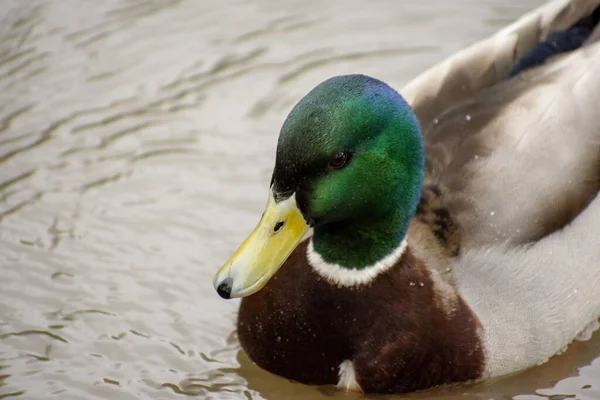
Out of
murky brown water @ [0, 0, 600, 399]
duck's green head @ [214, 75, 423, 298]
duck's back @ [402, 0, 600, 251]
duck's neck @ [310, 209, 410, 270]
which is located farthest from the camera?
murky brown water @ [0, 0, 600, 399]

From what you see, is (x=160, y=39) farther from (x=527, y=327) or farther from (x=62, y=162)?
(x=527, y=327)

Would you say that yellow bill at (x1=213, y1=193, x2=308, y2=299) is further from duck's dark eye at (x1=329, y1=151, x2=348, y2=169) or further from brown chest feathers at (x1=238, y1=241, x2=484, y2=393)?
brown chest feathers at (x1=238, y1=241, x2=484, y2=393)

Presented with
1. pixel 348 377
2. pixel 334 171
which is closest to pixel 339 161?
pixel 334 171

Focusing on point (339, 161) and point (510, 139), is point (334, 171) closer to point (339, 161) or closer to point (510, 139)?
point (339, 161)

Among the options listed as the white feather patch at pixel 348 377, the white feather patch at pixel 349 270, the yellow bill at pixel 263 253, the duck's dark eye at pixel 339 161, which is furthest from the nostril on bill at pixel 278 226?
the white feather patch at pixel 348 377

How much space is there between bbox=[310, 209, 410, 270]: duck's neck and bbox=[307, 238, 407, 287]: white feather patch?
1cm

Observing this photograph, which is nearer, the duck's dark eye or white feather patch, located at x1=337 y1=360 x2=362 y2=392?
the duck's dark eye

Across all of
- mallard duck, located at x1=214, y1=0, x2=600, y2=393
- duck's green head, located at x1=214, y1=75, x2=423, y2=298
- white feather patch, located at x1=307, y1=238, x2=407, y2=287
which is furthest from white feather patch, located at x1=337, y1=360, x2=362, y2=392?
duck's green head, located at x1=214, y1=75, x2=423, y2=298

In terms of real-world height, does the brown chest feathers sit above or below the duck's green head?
below

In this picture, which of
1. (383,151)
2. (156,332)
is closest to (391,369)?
(383,151)

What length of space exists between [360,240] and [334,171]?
0.47 meters

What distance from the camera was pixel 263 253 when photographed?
13.3 ft

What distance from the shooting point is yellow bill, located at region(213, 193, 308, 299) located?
13.1ft

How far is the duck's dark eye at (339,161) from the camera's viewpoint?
4.07 metres
